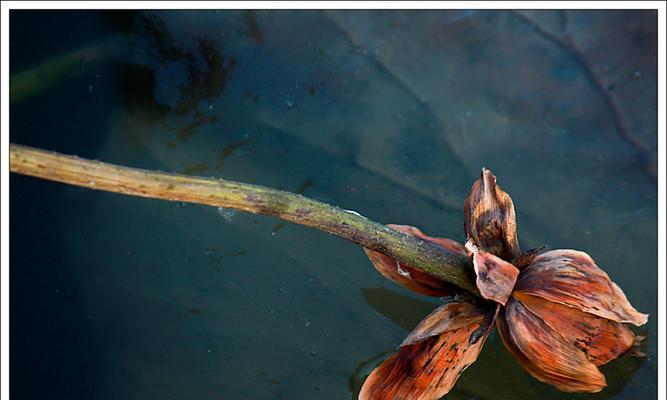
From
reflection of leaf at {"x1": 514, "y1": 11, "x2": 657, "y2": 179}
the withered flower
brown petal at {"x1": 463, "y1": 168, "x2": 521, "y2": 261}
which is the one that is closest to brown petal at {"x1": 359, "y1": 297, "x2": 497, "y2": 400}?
the withered flower

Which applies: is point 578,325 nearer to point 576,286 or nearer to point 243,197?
point 576,286

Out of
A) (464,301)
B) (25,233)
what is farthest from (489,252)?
(25,233)

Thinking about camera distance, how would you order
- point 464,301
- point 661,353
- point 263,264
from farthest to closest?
point 263,264 < point 661,353 < point 464,301

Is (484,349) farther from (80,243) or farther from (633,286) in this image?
(80,243)

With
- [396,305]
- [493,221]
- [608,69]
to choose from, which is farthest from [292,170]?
[608,69]

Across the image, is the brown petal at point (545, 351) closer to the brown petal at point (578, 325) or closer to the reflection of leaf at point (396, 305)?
the brown petal at point (578, 325)

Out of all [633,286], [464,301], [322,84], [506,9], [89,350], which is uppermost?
[506,9]

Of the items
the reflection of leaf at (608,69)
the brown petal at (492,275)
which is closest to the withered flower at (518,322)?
the brown petal at (492,275)
